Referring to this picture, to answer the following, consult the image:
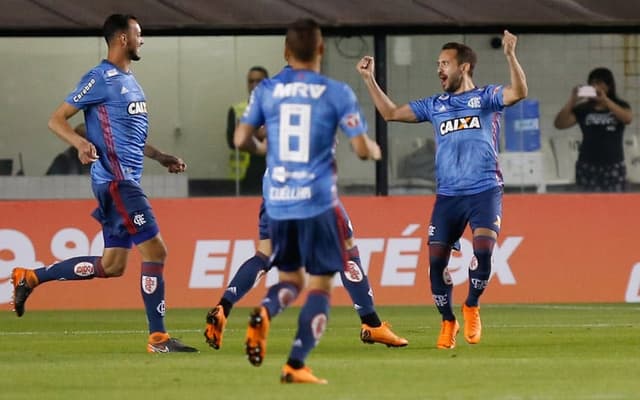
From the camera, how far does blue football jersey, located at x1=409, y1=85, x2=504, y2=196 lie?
13094mm

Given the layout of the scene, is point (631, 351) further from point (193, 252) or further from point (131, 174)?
point (193, 252)

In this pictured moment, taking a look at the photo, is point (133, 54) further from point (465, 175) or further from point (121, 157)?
point (465, 175)

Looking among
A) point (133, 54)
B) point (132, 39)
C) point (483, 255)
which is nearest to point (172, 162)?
point (133, 54)

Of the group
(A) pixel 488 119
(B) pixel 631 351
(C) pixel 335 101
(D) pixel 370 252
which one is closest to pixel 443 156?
(A) pixel 488 119

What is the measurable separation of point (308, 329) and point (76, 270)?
402 centimetres

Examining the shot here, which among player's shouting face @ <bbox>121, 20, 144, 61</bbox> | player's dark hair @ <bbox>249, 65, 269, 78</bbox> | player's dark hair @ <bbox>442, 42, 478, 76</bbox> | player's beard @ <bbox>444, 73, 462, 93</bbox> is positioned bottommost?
player's beard @ <bbox>444, 73, 462, 93</bbox>

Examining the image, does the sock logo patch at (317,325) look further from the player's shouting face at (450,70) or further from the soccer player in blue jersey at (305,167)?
the player's shouting face at (450,70)

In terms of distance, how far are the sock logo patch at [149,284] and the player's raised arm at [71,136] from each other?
36.8 inches

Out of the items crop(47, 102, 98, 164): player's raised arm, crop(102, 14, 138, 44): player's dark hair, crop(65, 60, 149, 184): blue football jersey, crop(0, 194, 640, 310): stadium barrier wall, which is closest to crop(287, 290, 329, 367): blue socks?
crop(47, 102, 98, 164): player's raised arm

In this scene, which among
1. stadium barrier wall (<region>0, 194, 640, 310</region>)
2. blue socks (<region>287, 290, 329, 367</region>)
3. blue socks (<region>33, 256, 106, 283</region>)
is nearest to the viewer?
blue socks (<region>287, 290, 329, 367</region>)

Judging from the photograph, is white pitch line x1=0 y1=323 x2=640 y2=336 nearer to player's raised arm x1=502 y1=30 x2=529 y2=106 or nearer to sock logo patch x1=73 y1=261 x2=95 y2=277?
sock logo patch x1=73 y1=261 x2=95 y2=277

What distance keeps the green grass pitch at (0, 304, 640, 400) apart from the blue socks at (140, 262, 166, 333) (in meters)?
0.25

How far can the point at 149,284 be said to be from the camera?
41.3ft

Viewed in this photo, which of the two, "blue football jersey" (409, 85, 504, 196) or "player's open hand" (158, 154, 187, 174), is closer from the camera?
"blue football jersey" (409, 85, 504, 196)
